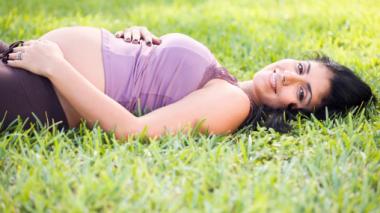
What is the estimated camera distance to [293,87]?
267 cm

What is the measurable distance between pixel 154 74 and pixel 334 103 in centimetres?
102

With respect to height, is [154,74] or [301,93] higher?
[154,74]

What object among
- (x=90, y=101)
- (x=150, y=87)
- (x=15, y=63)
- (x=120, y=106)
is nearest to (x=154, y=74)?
(x=150, y=87)

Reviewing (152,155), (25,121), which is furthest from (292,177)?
(25,121)

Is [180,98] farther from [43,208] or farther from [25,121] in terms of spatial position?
[43,208]

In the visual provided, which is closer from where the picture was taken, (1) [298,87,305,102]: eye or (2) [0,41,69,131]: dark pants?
(2) [0,41,69,131]: dark pants

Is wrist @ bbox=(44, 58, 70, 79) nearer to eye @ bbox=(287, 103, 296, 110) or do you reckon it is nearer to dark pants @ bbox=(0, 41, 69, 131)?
dark pants @ bbox=(0, 41, 69, 131)

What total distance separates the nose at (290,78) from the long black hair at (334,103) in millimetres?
156

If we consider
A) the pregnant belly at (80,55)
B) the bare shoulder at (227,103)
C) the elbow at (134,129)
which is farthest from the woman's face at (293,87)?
the pregnant belly at (80,55)

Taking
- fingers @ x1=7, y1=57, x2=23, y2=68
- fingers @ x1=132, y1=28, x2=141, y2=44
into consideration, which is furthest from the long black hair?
fingers @ x1=7, y1=57, x2=23, y2=68

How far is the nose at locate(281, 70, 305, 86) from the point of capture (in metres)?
2.65

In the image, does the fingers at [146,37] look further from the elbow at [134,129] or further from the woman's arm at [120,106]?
the elbow at [134,129]

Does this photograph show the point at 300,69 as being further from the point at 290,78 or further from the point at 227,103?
the point at 227,103

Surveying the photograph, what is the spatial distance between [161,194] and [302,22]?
3394 millimetres
